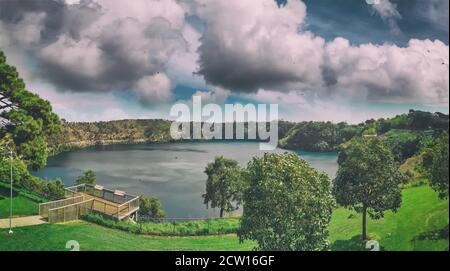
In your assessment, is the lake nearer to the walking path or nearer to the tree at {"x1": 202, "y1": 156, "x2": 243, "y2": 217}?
the tree at {"x1": 202, "y1": 156, "x2": 243, "y2": 217}

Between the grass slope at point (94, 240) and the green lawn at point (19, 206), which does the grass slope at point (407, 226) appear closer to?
the grass slope at point (94, 240)

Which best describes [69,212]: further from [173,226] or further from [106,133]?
[106,133]

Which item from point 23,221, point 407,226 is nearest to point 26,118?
point 23,221

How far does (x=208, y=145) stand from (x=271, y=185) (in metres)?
6.57

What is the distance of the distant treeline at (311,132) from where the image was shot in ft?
54.6

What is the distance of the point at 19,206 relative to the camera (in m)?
16.9

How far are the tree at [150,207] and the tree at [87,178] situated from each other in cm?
236

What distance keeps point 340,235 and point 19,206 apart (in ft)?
40.1

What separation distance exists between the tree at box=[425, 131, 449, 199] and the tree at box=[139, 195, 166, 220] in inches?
451

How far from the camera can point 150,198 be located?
66.9ft

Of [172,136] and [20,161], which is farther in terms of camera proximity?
[172,136]

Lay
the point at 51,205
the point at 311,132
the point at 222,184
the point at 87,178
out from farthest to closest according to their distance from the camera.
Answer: the point at 222,184 → the point at 87,178 → the point at 311,132 → the point at 51,205
